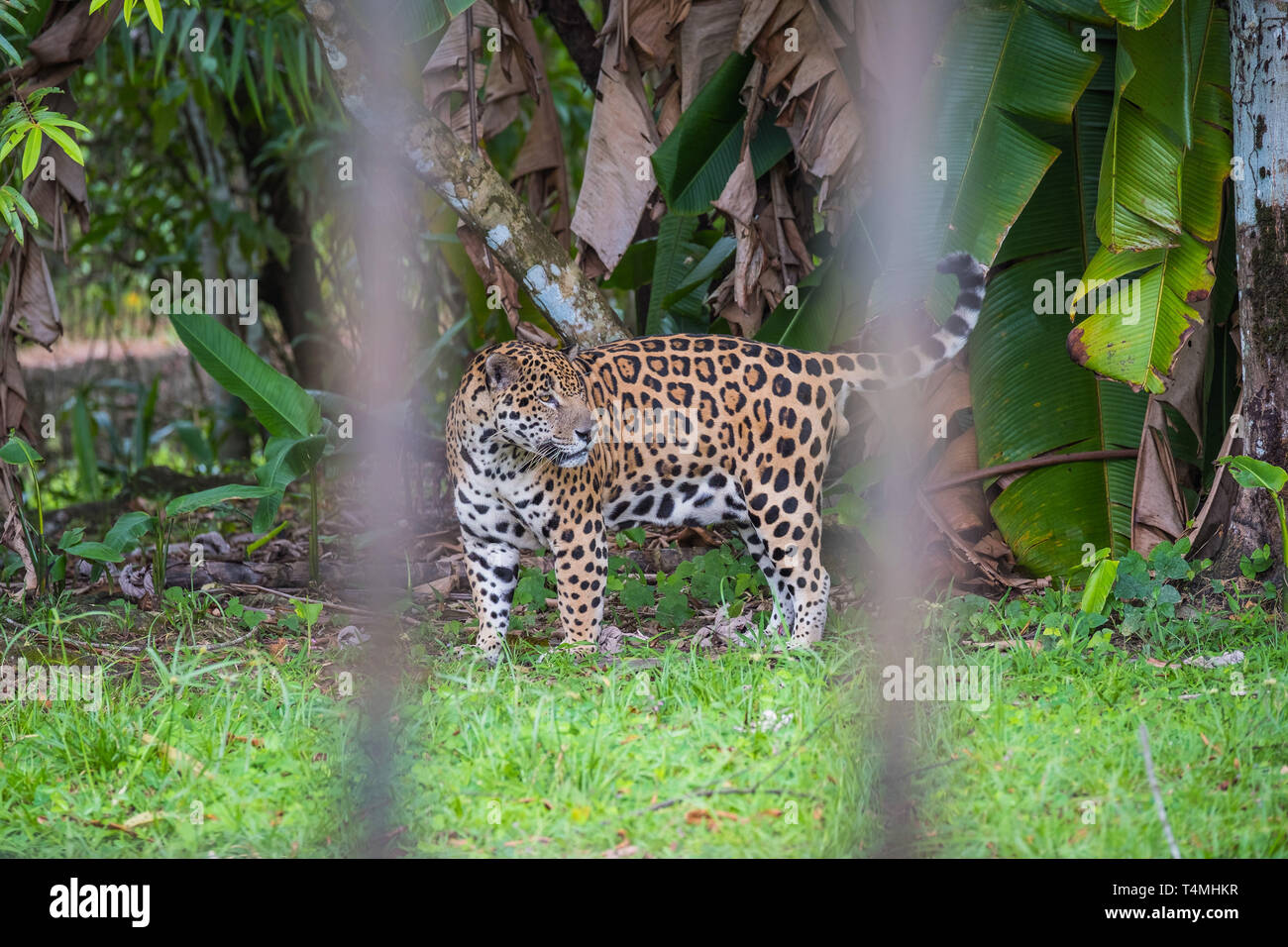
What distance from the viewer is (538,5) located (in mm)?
6863

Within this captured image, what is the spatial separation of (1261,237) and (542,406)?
3.00 metres

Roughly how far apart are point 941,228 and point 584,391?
1.59 m

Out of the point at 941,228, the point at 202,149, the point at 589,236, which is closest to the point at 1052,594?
the point at 941,228

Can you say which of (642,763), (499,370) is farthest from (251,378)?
(642,763)

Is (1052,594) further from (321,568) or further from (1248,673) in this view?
(321,568)

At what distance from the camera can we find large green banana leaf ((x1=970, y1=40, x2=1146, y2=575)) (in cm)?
568

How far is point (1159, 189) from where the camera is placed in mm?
4898

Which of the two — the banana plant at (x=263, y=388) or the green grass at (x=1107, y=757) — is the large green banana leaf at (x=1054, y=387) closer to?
the green grass at (x=1107, y=757)

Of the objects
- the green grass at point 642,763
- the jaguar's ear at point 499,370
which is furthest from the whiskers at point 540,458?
the green grass at point 642,763

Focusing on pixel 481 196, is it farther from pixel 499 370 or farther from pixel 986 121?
pixel 986 121

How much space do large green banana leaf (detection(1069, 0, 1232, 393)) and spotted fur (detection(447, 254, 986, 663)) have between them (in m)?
0.57

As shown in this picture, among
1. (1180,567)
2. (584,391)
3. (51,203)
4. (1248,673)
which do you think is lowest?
(1248,673)


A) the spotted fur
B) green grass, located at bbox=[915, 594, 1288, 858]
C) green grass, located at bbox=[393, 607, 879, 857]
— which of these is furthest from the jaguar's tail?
green grass, located at bbox=[393, 607, 879, 857]

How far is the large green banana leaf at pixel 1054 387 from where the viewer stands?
18.6 feet
